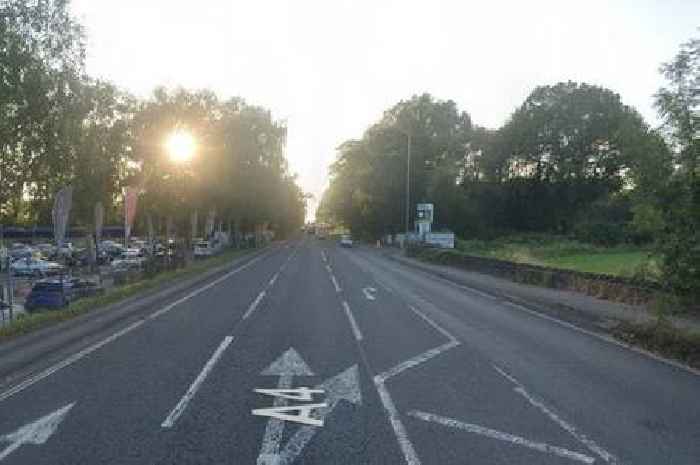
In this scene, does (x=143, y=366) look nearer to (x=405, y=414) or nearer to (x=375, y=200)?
(x=405, y=414)

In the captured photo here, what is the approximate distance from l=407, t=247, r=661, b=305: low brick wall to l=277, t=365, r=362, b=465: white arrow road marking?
9607 mm

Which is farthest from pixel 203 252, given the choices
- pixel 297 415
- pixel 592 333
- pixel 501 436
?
pixel 501 436

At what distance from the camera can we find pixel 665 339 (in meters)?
14.3

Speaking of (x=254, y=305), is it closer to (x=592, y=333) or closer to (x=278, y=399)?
(x=592, y=333)

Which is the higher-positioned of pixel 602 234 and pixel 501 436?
pixel 602 234

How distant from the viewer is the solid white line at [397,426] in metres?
7.32

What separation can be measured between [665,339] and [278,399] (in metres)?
8.36

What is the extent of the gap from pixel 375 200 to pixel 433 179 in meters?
8.37

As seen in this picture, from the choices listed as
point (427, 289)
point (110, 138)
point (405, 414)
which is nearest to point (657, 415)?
point (405, 414)

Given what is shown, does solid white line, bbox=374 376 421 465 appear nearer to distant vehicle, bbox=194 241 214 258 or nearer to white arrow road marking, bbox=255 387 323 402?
white arrow road marking, bbox=255 387 323 402

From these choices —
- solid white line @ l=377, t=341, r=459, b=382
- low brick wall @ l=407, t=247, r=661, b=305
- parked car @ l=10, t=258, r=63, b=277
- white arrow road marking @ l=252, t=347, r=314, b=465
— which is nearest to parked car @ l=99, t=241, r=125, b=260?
parked car @ l=10, t=258, r=63, b=277

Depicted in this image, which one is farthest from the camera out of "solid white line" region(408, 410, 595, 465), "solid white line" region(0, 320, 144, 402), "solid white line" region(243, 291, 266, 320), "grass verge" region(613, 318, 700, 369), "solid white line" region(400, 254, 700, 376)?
"solid white line" region(243, 291, 266, 320)

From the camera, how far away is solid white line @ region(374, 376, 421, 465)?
7.32 meters

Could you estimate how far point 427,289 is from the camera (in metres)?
30.0
